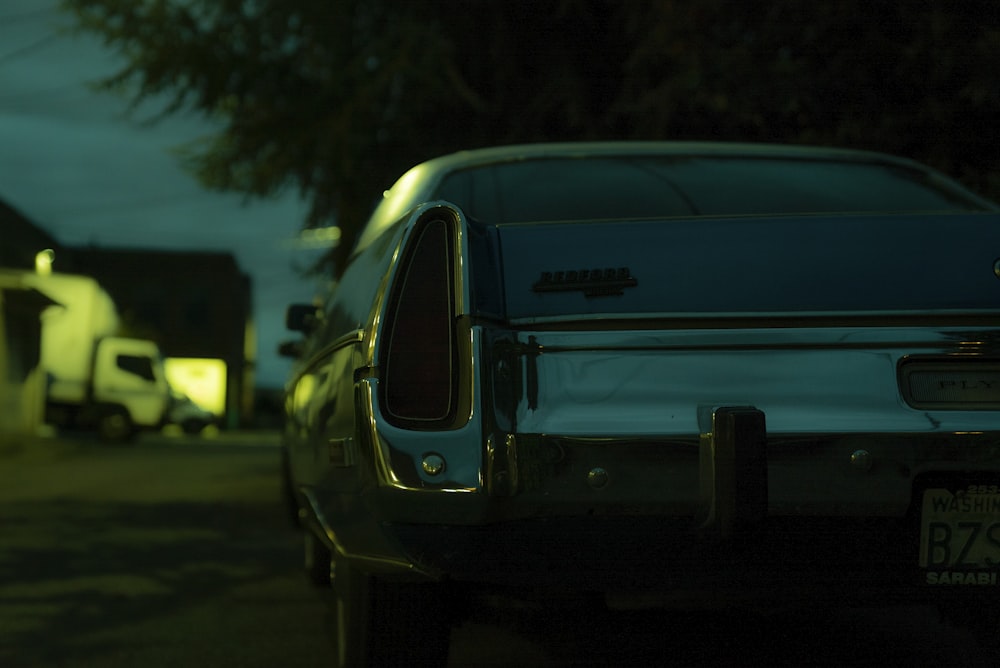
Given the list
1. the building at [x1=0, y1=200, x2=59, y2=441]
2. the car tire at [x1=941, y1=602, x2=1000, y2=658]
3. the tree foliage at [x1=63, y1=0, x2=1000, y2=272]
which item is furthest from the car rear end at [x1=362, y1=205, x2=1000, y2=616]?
the building at [x1=0, y1=200, x2=59, y2=441]

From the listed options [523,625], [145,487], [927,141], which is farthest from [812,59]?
[145,487]

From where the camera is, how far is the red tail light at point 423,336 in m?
2.62

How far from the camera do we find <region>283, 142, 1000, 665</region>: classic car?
255 cm

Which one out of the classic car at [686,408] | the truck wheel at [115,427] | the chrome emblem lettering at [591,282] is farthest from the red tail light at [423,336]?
the truck wheel at [115,427]

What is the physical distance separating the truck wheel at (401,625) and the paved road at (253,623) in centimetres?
24

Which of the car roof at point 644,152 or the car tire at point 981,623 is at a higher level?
the car roof at point 644,152

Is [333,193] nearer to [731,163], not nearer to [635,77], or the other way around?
[635,77]

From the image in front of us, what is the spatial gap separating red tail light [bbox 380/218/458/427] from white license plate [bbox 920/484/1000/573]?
0.99 metres

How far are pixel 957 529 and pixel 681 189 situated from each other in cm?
151

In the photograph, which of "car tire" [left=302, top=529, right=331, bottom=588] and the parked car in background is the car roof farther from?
the parked car in background

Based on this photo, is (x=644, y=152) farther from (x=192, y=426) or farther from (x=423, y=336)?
(x=192, y=426)

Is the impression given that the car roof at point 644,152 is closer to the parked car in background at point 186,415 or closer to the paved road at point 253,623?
the paved road at point 253,623

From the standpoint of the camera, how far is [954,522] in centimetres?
259

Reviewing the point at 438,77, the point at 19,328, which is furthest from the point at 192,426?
the point at 438,77
